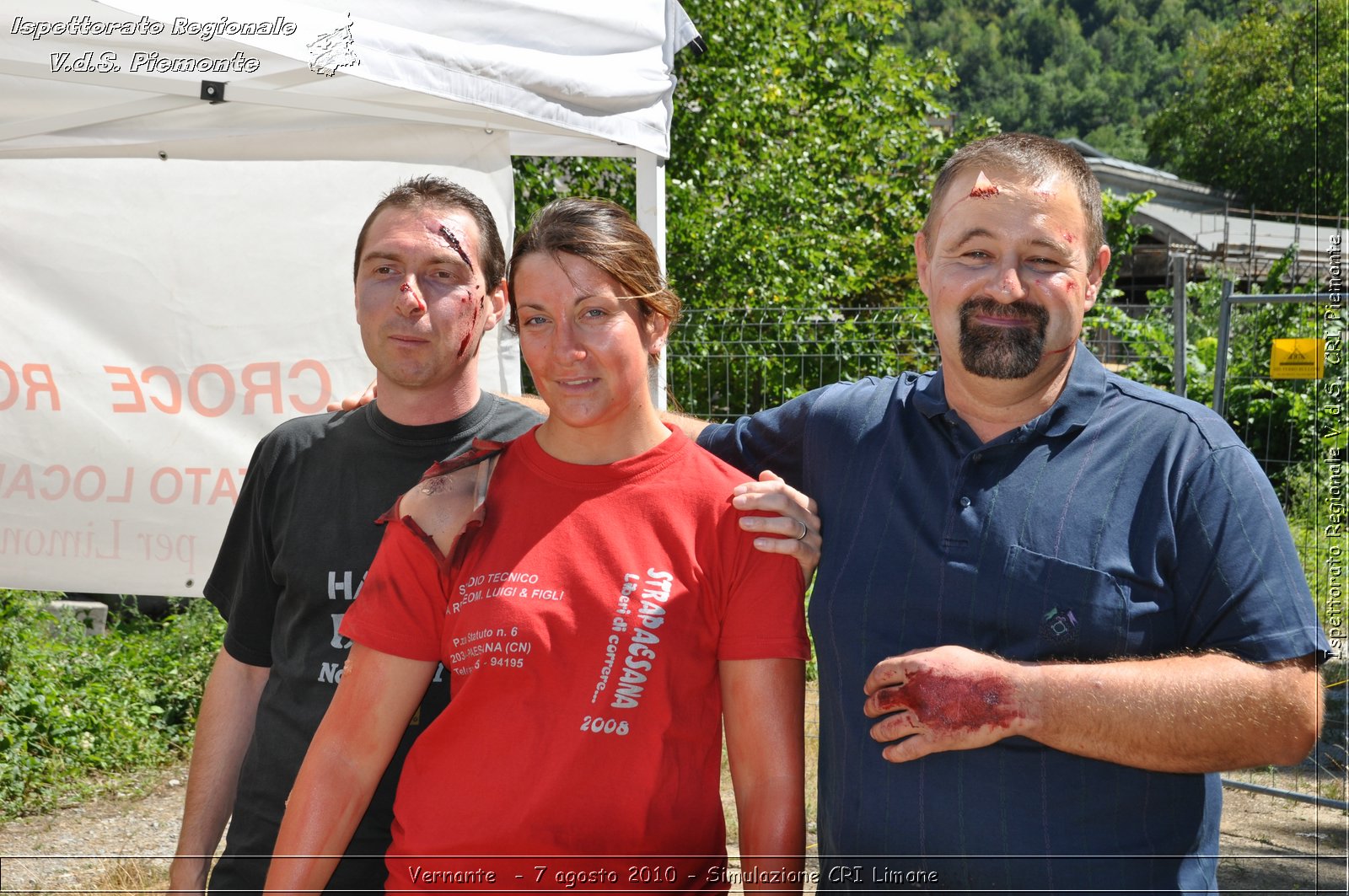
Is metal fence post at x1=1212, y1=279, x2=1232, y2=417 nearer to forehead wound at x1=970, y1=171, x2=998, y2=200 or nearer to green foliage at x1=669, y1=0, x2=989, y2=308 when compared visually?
forehead wound at x1=970, y1=171, x2=998, y2=200

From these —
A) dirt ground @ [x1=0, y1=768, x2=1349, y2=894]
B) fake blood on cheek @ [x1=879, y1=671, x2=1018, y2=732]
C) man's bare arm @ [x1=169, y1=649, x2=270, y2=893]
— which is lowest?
dirt ground @ [x1=0, y1=768, x2=1349, y2=894]

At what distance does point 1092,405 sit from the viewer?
6.13 ft

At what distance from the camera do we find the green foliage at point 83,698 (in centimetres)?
468

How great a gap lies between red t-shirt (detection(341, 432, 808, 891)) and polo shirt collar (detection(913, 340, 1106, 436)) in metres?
0.46

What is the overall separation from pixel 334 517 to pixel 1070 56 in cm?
11231

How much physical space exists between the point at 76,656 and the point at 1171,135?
7161cm

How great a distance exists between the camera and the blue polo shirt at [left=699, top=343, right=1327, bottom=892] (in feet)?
5.58

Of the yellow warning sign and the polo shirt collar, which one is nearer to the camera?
the polo shirt collar

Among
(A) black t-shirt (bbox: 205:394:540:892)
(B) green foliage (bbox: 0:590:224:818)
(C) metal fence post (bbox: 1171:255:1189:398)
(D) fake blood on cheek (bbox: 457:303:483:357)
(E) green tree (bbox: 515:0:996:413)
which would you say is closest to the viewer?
(A) black t-shirt (bbox: 205:394:540:892)

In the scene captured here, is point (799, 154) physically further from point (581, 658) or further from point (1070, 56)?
point (1070, 56)

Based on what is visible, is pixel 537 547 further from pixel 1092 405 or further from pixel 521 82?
pixel 521 82

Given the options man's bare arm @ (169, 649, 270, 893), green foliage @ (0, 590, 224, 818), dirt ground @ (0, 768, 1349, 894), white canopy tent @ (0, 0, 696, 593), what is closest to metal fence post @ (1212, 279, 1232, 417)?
dirt ground @ (0, 768, 1349, 894)

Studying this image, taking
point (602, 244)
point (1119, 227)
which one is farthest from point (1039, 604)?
point (1119, 227)

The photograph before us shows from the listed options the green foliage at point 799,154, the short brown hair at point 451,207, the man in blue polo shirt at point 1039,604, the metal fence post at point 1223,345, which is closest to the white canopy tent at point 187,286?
the short brown hair at point 451,207
